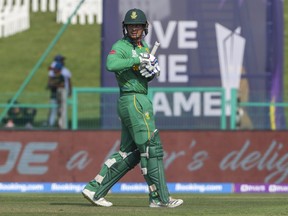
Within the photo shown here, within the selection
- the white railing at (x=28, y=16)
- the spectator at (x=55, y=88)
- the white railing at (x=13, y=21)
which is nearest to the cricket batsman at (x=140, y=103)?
the spectator at (x=55, y=88)

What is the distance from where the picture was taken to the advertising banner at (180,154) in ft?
71.4

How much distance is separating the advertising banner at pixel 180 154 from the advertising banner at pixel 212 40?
1.91 metres

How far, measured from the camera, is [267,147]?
71.5 ft

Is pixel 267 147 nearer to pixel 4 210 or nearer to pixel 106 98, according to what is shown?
pixel 106 98

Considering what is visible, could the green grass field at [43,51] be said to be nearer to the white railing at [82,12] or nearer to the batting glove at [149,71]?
the white railing at [82,12]

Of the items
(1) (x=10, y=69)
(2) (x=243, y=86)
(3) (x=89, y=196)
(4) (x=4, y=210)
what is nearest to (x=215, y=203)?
(3) (x=89, y=196)

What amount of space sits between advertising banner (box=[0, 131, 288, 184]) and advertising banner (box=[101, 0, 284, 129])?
1.91 meters

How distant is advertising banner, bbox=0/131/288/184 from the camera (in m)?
21.8

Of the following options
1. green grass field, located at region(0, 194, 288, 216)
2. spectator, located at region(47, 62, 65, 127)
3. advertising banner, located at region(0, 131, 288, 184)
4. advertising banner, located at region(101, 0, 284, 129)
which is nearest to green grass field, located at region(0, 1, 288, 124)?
spectator, located at region(47, 62, 65, 127)

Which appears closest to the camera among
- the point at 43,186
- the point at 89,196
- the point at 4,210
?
the point at 4,210

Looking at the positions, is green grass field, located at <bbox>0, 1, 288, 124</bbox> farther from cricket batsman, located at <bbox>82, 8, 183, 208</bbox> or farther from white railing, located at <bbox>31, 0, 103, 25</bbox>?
cricket batsman, located at <bbox>82, 8, 183, 208</bbox>

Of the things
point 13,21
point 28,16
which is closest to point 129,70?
point 13,21

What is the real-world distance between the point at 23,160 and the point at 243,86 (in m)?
4.70

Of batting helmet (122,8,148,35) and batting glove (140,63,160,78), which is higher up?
batting helmet (122,8,148,35)
